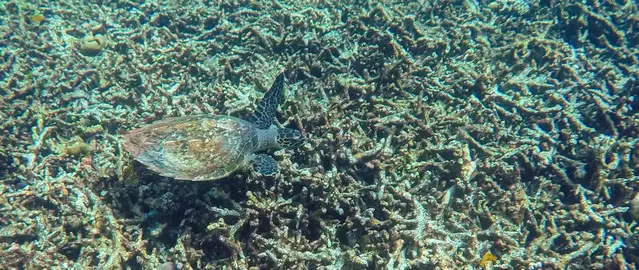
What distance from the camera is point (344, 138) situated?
320 cm

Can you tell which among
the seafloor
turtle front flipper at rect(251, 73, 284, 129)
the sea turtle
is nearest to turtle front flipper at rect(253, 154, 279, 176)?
the sea turtle

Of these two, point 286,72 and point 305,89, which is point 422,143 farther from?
point 286,72

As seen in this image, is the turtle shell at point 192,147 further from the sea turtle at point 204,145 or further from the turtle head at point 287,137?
the turtle head at point 287,137

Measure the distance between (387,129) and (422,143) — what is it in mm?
416

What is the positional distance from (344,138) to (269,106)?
921 millimetres

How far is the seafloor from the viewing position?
9.18 ft

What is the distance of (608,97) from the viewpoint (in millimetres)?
3984

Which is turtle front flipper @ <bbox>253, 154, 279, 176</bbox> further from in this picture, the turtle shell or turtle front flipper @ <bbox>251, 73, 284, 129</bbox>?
turtle front flipper @ <bbox>251, 73, 284, 129</bbox>

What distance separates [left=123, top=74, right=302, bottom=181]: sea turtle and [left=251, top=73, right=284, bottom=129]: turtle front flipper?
0.13 m

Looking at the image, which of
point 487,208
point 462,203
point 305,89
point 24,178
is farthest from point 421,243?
point 24,178

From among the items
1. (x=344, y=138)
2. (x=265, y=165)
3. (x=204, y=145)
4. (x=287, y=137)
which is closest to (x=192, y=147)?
(x=204, y=145)

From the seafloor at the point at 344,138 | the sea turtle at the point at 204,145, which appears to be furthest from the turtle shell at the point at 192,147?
the seafloor at the point at 344,138

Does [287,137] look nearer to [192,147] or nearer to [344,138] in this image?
[344,138]

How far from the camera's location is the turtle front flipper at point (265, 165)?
291 centimetres
